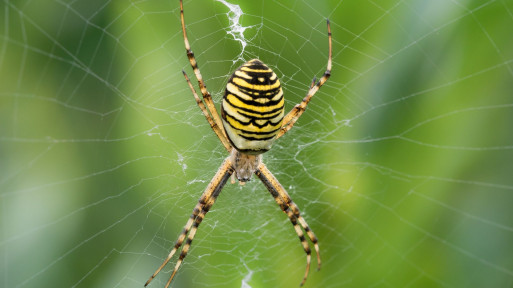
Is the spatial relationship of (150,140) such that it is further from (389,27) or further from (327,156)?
(389,27)

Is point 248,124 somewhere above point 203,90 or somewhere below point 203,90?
below

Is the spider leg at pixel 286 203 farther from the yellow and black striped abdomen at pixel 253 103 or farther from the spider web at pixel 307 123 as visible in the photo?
the yellow and black striped abdomen at pixel 253 103

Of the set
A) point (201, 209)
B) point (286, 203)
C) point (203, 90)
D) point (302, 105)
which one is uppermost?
point (203, 90)

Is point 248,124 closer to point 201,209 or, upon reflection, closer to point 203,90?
point 203,90

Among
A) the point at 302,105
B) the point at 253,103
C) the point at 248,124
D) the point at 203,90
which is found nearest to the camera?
the point at 253,103

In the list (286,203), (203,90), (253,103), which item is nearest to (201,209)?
(286,203)

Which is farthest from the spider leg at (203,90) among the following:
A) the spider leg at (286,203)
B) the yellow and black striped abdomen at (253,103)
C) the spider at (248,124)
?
the spider leg at (286,203)
